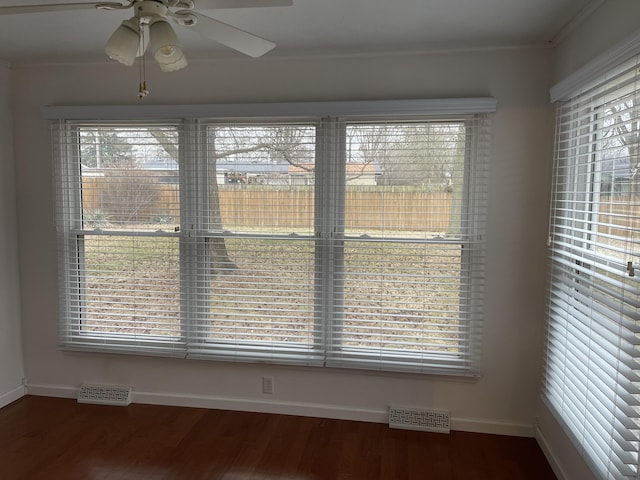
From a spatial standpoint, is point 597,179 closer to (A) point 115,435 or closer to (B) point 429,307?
(B) point 429,307

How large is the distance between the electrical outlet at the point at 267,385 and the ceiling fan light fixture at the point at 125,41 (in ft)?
7.25

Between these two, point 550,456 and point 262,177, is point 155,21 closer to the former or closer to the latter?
point 262,177

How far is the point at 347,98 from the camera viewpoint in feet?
9.10

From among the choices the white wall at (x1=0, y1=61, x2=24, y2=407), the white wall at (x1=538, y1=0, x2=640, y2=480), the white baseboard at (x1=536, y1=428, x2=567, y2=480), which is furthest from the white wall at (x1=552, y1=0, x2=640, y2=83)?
the white wall at (x1=0, y1=61, x2=24, y2=407)

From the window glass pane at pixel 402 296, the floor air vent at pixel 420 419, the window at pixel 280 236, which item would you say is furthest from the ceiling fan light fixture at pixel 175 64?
the floor air vent at pixel 420 419

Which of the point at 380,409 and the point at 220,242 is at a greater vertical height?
the point at 220,242

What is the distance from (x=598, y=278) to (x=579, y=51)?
116 cm

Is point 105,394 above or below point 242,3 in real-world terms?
below

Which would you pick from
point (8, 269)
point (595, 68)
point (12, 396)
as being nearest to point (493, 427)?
point (595, 68)

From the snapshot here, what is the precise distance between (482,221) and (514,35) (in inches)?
42.0

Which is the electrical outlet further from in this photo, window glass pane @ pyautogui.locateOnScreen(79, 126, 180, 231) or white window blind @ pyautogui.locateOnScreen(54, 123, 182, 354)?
window glass pane @ pyautogui.locateOnScreen(79, 126, 180, 231)

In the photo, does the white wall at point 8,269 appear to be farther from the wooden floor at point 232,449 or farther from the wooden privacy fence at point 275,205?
the wooden privacy fence at point 275,205

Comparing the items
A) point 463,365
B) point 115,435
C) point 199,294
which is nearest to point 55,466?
point 115,435

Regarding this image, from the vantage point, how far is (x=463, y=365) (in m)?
2.79
